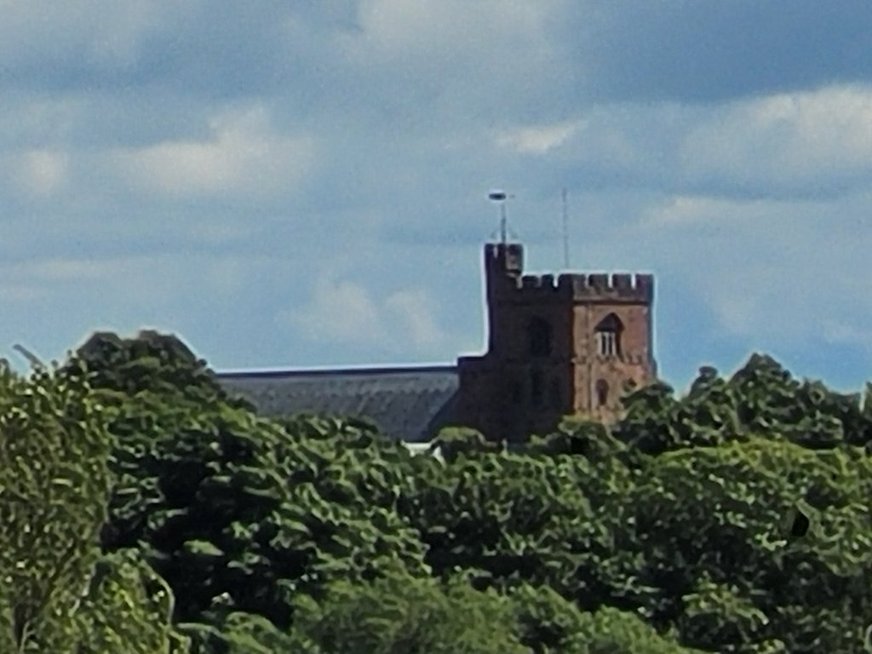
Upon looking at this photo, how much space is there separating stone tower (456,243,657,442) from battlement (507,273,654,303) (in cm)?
4

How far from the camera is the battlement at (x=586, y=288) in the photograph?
613 ft

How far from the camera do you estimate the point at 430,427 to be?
176 meters

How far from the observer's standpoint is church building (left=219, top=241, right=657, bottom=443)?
179250 millimetres

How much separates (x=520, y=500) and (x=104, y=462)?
86.0 feet

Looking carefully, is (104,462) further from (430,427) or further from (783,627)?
(430,427)

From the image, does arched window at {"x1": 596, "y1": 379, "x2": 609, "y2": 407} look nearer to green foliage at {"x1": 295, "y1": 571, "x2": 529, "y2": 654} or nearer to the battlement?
the battlement

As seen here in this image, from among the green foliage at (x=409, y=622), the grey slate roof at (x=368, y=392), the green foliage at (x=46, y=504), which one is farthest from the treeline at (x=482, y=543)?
the grey slate roof at (x=368, y=392)

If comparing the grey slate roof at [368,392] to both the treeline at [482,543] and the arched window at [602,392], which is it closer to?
the arched window at [602,392]

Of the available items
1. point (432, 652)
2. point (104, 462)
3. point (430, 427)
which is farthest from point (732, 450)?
point (430, 427)

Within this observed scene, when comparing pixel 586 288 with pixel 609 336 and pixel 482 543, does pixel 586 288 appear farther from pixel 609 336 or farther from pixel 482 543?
pixel 482 543

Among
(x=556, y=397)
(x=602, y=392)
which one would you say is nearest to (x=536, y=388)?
(x=556, y=397)

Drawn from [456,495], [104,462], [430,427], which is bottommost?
[104,462]

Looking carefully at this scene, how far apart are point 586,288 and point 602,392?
253 inches

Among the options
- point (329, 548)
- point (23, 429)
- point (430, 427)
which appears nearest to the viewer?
point (23, 429)
